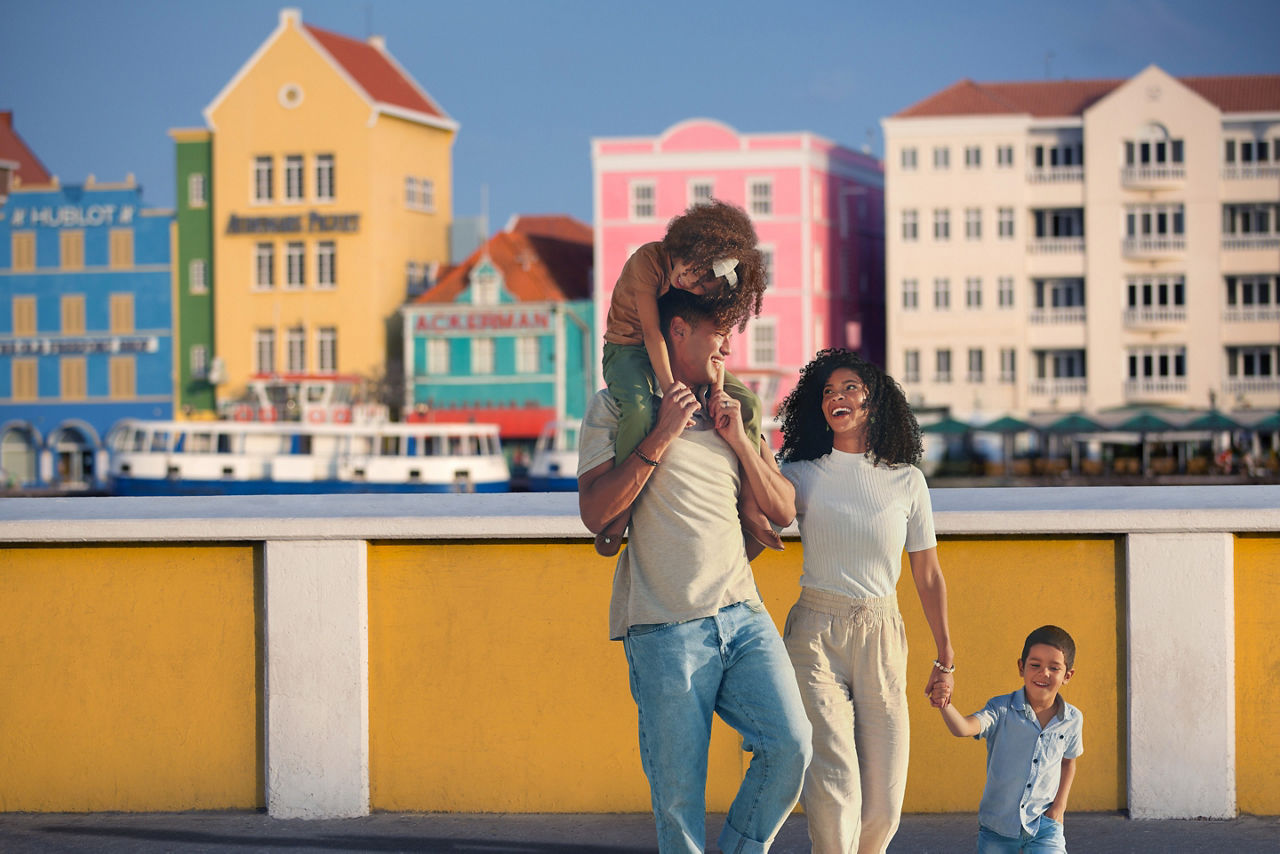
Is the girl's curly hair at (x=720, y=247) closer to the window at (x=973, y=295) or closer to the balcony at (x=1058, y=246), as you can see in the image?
the window at (x=973, y=295)

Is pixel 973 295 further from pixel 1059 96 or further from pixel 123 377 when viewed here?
pixel 123 377

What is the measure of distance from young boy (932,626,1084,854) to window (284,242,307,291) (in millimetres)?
55500

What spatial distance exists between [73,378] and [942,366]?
3208cm

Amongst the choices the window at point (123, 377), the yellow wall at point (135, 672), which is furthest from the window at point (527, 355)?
the yellow wall at point (135, 672)

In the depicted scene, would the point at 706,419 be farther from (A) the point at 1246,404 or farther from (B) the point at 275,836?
(A) the point at 1246,404

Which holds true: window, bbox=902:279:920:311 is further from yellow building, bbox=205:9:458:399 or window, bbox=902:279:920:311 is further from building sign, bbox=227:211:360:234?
building sign, bbox=227:211:360:234

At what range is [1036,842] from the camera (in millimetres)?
4520

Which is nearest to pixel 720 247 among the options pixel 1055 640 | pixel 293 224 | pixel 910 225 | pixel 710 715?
pixel 710 715

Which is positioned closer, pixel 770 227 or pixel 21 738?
pixel 21 738

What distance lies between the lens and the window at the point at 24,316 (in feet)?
197

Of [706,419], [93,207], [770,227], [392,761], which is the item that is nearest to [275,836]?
[392,761]

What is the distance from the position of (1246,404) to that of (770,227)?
1702 cm

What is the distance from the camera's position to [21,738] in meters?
6.11

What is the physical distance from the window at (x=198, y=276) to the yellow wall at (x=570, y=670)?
55.4 meters
